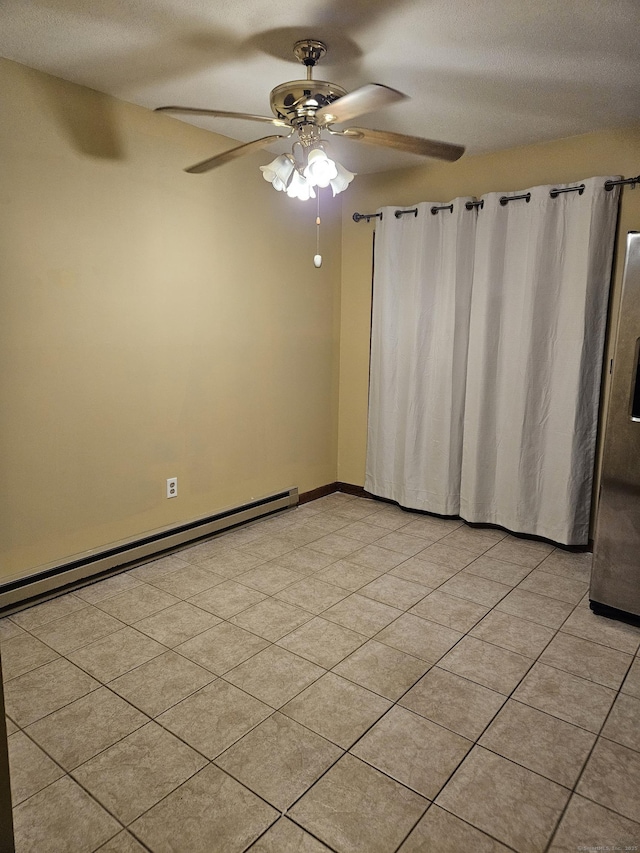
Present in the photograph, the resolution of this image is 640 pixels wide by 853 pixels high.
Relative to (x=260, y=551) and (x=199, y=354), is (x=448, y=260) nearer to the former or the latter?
(x=199, y=354)

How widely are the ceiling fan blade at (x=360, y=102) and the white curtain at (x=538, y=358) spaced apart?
1.87 meters

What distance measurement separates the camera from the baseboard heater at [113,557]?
8.64 feet

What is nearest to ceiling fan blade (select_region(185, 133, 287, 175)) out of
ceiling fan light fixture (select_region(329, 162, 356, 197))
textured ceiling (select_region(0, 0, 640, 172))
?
ceiling fan light fixture (select_region(329, 162, 356, 197))

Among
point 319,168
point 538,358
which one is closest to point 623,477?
point 538,358

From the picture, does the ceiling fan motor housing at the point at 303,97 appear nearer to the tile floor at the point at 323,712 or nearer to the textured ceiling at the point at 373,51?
the textured ceiling at the point at 373,51

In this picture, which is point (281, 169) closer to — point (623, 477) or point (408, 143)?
point (408, 143)

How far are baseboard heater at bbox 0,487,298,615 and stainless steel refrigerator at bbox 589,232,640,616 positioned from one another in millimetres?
2147

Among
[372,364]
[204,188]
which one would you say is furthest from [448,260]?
[204,188]

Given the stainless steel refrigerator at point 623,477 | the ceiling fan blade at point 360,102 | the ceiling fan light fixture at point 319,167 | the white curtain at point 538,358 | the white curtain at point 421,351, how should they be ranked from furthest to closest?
1. the white curtain at point 421,351
2. the white curtain at point 538,358
3. the stainless steel refrigerator at point 623,477
4. the ceiling fan light fixture at point 319,167
5. the ceiling fan blade at point 360,102

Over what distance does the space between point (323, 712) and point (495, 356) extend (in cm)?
250

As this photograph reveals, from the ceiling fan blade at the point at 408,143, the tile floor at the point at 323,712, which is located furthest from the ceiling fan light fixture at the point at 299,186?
the tile floor at the point at 323,712

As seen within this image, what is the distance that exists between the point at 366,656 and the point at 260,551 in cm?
125

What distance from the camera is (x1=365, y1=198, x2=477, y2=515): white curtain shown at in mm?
3775

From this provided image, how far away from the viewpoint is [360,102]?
1.81 meters
